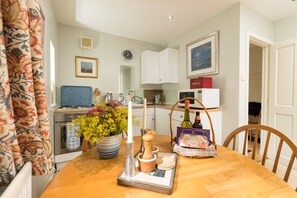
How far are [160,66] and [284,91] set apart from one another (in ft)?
7.39

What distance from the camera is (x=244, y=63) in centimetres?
210

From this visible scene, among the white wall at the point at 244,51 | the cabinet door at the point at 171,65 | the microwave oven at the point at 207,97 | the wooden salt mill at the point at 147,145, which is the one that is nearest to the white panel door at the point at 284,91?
the white wall at the point at 244,51

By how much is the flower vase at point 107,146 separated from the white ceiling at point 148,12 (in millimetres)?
2020

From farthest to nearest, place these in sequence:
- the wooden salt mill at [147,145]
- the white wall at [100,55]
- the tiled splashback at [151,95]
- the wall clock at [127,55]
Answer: the tiled splashback at [151,95], the wall clock at [127,55], the white wall at [100,55], the wooden salt mill at [147,145]

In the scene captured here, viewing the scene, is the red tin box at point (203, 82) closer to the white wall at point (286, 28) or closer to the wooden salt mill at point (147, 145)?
the white wall at point (286, 28)

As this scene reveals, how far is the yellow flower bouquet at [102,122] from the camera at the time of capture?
0.73m

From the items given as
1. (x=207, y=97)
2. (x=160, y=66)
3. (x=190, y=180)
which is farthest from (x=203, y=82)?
(x=190, y=180)

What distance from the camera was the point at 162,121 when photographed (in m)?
3.01

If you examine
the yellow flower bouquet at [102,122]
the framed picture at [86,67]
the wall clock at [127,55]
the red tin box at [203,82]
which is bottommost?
the yellow flower bouquet at [102,122]

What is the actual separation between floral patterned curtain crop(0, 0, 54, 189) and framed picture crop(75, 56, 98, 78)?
7.98 ft

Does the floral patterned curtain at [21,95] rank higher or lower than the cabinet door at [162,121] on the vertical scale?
higher

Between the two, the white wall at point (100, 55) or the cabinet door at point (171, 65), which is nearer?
the white wall at point (100, 55)

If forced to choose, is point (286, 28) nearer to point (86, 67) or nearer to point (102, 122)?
point (102, 122)

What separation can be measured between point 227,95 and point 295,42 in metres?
1.22
